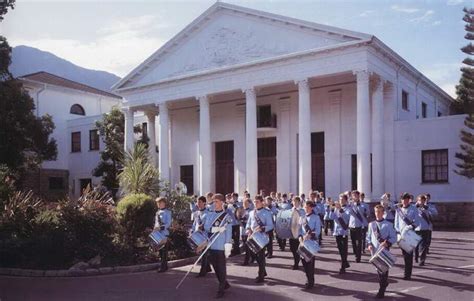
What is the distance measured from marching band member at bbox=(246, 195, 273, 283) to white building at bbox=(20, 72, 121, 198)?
32749 mm

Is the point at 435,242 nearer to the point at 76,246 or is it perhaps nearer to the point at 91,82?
the point at 76,246

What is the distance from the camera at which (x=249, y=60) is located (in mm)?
29469

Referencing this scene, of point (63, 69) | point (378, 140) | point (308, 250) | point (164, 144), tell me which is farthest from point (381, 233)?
point (63, 69)

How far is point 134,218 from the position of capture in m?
15.3

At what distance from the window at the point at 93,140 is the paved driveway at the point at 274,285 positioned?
31.1 meters

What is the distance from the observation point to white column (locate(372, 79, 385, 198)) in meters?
26.7

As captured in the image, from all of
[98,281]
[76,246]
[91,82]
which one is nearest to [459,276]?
[98,281]

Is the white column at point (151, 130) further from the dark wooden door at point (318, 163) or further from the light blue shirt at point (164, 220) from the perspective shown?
the light blue shirt at point (164, 220)

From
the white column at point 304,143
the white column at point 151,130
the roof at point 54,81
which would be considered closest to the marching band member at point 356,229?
the white column at point 304,143

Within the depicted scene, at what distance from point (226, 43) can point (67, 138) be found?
67.9 ft

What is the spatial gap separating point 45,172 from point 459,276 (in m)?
37.7

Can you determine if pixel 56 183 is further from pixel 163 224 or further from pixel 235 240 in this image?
pixel 163 224

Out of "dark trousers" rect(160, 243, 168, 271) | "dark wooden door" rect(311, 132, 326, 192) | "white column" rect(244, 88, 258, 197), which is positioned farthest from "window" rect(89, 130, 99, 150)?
"dark trousers" rect(160, 243, 168, 271)

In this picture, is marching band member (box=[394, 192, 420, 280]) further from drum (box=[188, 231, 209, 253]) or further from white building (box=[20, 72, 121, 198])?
white building (box=[20, 72, 121, 198])
